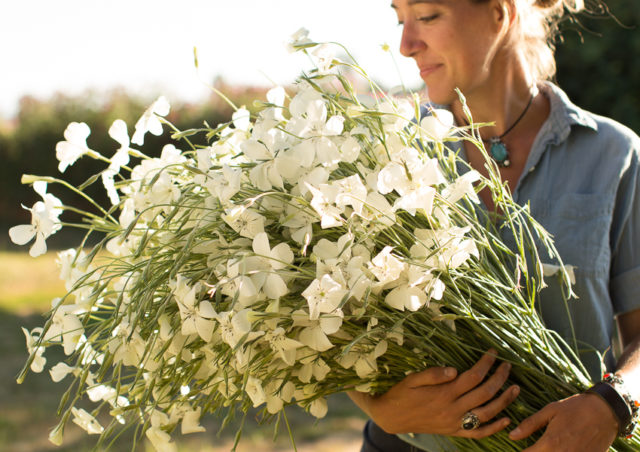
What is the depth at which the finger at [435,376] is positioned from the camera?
1.02m

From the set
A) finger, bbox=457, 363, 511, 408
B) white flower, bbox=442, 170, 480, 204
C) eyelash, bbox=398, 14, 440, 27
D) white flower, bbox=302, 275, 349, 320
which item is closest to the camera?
white flower, bbox=302, 275, 349, 320

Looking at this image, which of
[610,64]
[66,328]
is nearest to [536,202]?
[66,328]

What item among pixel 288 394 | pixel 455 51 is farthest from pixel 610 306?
pixel 288 394

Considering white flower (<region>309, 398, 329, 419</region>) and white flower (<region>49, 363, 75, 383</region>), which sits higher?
white flower (<region>49, 363, 75, 383</region>)

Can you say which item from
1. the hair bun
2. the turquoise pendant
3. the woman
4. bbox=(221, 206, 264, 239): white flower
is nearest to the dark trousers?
the woman

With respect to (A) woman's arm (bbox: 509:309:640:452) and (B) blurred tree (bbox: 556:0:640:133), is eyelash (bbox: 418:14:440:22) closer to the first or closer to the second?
(A) woman's arm (bbox: 509:309:640:452)

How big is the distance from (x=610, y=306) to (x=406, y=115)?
0.71 metres

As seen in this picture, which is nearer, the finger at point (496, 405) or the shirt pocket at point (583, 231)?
the finger at point (496, 405)

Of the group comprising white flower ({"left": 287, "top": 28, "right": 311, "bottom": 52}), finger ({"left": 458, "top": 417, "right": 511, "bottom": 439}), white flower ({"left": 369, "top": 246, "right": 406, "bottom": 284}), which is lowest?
finger ({"left": 458, "top": 417, "right": 511, "bottom": 439})

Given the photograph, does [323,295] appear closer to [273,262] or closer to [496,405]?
[273,262]

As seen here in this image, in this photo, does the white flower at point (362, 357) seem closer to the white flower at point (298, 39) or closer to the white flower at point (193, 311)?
the white flower at point (193, 311)

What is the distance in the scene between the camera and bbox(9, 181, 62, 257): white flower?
0.99 meters

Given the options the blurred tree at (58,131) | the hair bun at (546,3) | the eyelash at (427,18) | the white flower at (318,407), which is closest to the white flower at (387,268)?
the white flower at (318,407)

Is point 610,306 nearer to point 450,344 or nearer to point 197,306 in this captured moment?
point 450,344
